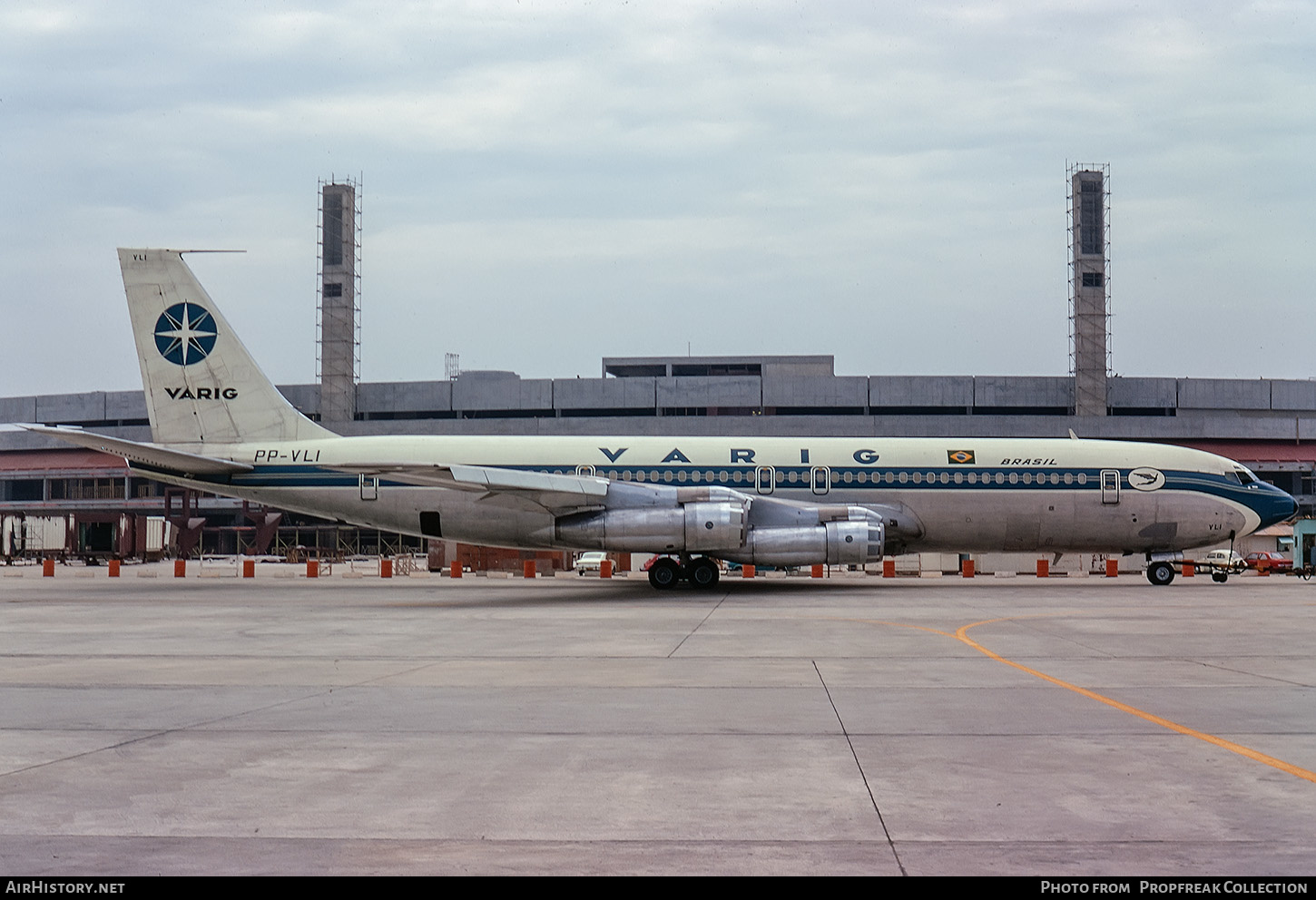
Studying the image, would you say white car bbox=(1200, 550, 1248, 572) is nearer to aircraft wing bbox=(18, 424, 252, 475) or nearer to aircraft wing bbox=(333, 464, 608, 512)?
aircraft wing bbox=(333, 464, 608, 512)

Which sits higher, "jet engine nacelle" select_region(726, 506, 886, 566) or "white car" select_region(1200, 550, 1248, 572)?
"jet engine nacelle" select_region(726, 506, 886, 566)

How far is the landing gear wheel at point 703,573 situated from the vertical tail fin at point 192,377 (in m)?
11.6

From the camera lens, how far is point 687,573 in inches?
1282

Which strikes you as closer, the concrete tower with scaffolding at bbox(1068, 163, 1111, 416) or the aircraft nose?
the aircraft nose

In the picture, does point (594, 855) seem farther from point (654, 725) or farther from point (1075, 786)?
point (654, 725)

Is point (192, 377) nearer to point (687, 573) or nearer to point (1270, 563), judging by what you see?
point (687, 573)

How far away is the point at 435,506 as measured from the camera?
1275 inches

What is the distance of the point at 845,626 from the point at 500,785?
1333cm

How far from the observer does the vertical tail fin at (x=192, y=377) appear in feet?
108

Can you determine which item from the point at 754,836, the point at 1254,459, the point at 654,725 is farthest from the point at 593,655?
the point at 1254,459

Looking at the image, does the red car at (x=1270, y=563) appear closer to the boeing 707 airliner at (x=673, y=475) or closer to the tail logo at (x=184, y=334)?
the boeing 707 airliner at (x=673, y=475)

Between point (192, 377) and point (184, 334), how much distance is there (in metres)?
1.23

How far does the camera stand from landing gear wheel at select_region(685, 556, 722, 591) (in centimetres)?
3222

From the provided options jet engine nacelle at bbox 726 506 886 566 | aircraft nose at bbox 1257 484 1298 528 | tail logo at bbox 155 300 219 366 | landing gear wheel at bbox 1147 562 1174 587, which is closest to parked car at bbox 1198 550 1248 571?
aircraft nose at bbox 1257 484 1298 528
